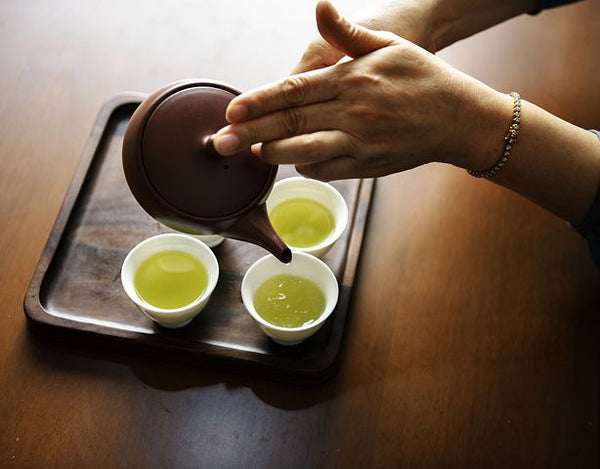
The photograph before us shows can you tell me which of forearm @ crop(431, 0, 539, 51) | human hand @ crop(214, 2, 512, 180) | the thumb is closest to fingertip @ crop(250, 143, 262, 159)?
human hand @ crop(214, 2, 512, 180)

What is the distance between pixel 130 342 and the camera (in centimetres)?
110

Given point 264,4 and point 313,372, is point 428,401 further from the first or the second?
point 264,4

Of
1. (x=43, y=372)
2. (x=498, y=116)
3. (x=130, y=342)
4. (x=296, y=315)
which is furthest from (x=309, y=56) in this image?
(x=43, y=372)

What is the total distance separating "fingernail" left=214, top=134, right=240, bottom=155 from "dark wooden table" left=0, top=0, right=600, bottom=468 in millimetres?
396

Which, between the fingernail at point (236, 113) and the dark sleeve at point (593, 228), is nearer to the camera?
the fingernail at point (236, 113)

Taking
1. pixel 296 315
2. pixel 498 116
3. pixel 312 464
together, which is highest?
pixel 498 116

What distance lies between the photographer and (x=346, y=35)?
96 centimetres

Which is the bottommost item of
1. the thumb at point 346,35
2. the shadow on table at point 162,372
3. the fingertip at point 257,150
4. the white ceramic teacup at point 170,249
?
the shadow on table at point 162,372

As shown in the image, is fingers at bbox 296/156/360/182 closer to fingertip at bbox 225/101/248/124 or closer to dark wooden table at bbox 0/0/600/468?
fingertip at bbox 225/101/248/124

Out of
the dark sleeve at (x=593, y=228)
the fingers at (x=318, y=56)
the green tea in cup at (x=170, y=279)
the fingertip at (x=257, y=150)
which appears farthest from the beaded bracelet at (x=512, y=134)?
the green tea in cup at (x=170, y=279)

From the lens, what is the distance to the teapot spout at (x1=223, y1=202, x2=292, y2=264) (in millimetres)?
965

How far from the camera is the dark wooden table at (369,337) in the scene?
1.05 m

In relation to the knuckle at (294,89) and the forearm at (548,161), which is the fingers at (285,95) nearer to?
the knuckle at (294,89)

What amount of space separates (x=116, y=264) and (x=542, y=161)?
72cm
